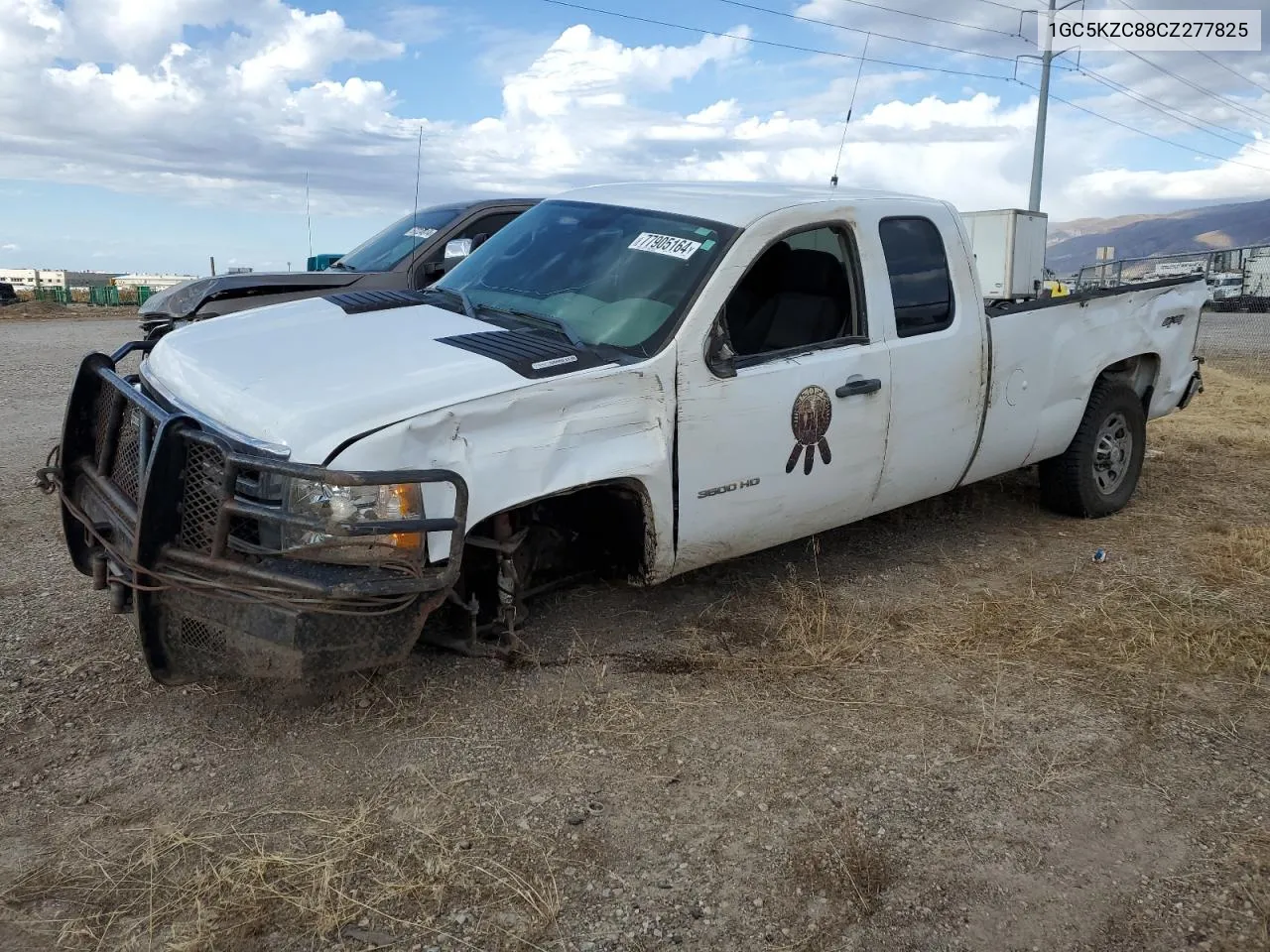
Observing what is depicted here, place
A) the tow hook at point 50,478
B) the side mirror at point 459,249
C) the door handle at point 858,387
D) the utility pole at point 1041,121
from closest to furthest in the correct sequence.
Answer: the tow hook at point 50,478 < the door handle at point 858,387 < the side mirror at point 459,249 < the utility pole at point 1041,121

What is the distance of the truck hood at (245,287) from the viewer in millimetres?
7949

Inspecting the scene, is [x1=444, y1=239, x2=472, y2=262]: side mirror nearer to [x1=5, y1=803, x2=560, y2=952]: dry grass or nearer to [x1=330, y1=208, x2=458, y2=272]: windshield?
[x1=330, y1=208, x2=458, y2=272]: windshield

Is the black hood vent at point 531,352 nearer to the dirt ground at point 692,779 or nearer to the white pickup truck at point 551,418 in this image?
the white pickup truck at point 551,418

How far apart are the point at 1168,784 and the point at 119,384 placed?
371 centimetres

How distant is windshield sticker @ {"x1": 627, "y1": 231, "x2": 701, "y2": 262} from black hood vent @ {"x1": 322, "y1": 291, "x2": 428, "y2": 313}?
0.96 m

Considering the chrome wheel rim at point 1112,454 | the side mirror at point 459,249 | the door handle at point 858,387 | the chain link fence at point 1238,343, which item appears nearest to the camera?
the door handle at point 858,387

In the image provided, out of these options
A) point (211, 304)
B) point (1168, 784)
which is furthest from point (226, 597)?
point (211, 304)

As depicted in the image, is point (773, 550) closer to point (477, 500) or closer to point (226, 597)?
point (477, 500)

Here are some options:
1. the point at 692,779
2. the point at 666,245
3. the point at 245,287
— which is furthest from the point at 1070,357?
the point at 245,287

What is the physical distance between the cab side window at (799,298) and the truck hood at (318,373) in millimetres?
1297

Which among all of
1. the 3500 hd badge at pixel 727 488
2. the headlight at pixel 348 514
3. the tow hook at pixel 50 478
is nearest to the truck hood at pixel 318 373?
the headlight at pixel 348 514

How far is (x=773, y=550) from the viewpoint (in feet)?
18.0

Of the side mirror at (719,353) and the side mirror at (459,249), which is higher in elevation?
the side mirror at (459,249)

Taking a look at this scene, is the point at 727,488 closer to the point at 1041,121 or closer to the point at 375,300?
the point at 375,300
